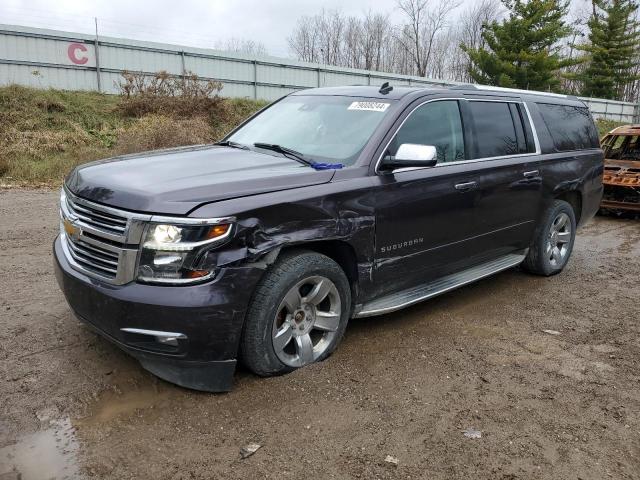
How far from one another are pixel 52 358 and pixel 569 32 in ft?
131

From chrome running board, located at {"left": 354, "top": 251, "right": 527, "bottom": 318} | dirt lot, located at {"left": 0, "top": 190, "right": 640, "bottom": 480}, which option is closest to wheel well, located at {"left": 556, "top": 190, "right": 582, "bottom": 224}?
chrome running board, located at {"left": 354, "top": 251, "right": 527, "bottom": 318}

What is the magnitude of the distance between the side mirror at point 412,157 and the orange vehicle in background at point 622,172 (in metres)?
7.44

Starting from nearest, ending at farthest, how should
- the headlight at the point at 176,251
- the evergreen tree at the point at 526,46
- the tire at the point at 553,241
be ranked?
the headlight at the point at 176,251 < the tire at the point at 553,241 < the evergreen tree at the point at 526,46

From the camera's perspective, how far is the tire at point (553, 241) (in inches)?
229

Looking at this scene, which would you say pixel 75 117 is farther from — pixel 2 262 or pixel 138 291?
pixel 138 291

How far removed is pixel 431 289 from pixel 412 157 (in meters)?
1.16

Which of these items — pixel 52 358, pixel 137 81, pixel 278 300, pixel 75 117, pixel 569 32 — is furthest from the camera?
pixel 569 32

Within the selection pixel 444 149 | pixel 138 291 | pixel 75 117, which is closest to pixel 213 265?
pixel 138 291

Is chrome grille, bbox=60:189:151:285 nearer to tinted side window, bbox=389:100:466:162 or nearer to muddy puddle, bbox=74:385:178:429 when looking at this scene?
muddy puddle, bbox=74:385:178:429

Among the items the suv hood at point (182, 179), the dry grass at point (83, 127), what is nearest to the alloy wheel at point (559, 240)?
the suv hood at point (182, 179)

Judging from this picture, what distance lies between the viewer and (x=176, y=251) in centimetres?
301

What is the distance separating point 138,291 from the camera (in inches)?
120

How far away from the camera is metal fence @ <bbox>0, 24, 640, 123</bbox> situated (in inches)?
687

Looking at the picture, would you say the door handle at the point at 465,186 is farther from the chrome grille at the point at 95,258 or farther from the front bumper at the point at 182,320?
the chrome grille at the point at 95,258
